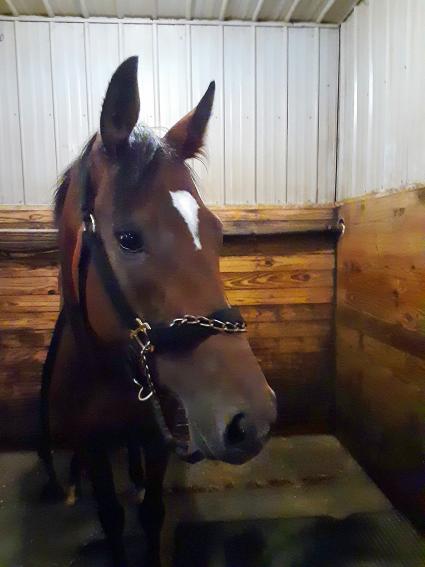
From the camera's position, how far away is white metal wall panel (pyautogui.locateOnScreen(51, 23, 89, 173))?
2.17 metres

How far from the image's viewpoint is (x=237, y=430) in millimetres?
941

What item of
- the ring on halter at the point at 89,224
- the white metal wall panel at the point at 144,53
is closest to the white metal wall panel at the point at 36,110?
the white metal wall panel at the point at 144,53

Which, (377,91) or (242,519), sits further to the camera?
(377,91)

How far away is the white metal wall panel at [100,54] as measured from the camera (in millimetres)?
2168

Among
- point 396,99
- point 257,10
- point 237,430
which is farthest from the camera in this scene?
point 257,10

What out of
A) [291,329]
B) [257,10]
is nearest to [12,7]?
[257,10]

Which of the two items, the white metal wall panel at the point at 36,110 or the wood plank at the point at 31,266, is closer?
the white metal wall panel at the point at 36,110

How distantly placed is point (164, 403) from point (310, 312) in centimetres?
150

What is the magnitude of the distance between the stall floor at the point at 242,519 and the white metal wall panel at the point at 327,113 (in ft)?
4.99

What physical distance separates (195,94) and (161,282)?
1.59m

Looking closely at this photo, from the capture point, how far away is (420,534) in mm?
1684

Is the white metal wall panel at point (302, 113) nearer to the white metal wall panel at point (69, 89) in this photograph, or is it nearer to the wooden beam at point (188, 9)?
the wooden beam at point (188, 9)

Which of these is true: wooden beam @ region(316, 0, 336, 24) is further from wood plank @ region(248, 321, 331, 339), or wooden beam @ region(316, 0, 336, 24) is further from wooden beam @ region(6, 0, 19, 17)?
wood plank @ region(248, 321, 331, 339)

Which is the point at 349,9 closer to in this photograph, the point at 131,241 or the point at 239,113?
the point at 239,113
